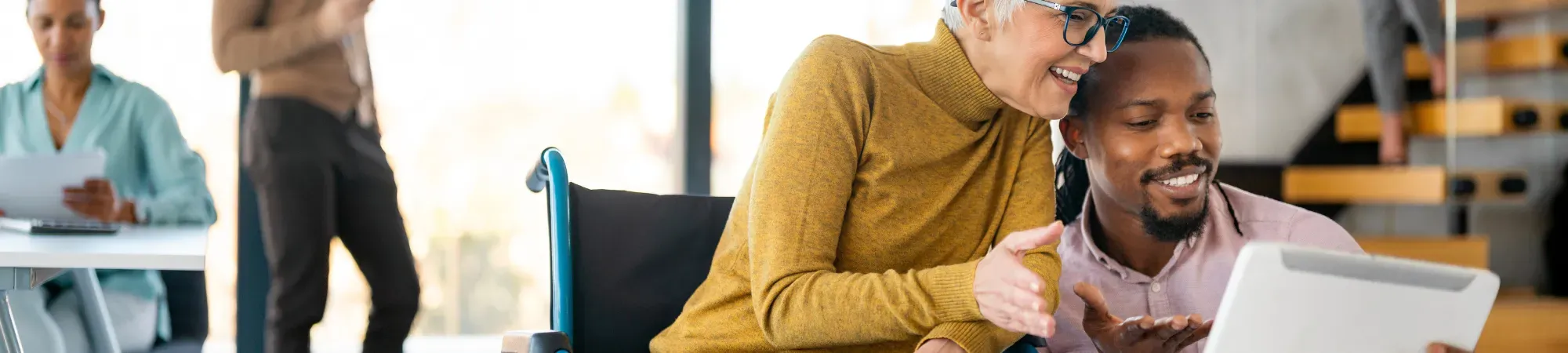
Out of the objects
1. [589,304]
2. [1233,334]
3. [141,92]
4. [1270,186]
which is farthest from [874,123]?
[141,92]

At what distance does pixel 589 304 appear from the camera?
5.16ft

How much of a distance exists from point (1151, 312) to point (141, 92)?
92.0 inches

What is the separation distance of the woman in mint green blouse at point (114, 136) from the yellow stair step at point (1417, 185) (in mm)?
2882

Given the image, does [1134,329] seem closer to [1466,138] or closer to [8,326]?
[8,326]

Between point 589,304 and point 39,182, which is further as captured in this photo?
point 39,182

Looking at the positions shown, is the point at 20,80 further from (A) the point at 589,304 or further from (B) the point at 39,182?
(A) the point at 589,304

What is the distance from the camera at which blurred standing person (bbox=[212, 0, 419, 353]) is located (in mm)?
2973

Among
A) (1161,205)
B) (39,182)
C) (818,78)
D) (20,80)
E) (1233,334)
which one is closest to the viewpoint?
(1233,334)

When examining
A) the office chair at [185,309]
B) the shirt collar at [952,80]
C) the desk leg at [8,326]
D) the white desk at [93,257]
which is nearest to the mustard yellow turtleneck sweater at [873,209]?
the shirt collar at [952,80]

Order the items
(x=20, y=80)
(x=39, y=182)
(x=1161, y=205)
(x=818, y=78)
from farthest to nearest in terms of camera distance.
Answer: (x=20, y=80), (x=39, y=182), (x=1161, y=205), (x=818, y=78)

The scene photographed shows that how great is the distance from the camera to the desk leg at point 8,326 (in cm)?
188

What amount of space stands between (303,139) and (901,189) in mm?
2038

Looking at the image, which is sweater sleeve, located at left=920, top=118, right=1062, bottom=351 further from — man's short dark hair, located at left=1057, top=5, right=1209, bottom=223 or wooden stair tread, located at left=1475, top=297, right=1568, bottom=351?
wooden stair tread, located at left=1475, top=297, right=1568, bottom=351

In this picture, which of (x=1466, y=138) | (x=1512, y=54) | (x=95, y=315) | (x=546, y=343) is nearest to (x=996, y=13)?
(x=546, y=343)
